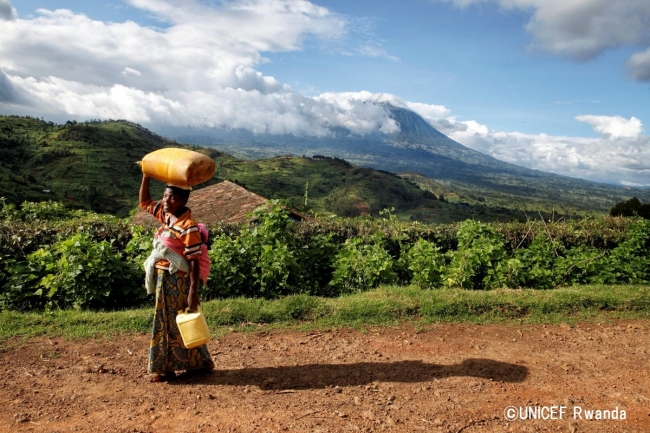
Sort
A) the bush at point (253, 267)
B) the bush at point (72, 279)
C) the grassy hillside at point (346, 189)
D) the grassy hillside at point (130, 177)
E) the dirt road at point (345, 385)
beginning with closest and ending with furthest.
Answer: the dirt road at point (345, 385), the bush at point (72, 279), the bush at point (253, 267), the grassy hillside at point (130, 177), the grassy hillside at point (346, 189)

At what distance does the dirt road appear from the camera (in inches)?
138

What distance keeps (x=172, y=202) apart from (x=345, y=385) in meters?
2.50

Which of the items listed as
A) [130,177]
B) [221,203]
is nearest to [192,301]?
[221,203]

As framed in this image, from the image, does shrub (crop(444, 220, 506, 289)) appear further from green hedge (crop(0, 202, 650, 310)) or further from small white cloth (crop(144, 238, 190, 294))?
small white cloth (crop(144, 238, 190, 294))

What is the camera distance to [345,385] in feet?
13.6

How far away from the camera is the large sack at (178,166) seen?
3.59 m

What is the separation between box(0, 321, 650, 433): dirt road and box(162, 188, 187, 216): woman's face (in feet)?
5.67

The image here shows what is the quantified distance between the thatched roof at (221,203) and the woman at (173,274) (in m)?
6.36

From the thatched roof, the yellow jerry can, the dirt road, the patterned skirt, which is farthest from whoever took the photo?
the thatched roof

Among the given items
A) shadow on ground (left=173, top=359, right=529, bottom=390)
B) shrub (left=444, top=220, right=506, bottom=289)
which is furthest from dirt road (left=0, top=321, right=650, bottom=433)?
shrub (left=444, top=220, right=506, bottom=289)

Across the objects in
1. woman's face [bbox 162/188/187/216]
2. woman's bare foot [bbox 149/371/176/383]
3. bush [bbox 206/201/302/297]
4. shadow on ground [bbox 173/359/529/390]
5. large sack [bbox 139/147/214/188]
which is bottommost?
woman's bare foot [bbox 149/371/176/383]

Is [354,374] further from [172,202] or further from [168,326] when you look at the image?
[172,202]

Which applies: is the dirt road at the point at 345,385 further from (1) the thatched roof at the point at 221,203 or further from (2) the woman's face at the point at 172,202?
(1) the thatched roof at the point at 221,203

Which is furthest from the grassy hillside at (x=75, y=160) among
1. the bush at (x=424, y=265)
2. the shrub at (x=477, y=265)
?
the shrub at (x=477, y=265)
